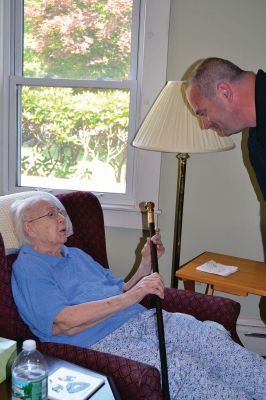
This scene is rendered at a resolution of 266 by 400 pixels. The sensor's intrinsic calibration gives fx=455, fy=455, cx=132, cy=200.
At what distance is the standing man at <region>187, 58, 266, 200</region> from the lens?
1.60 metres

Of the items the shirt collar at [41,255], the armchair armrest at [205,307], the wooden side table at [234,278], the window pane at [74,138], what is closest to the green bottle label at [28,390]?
the shirt collar at [41,255]

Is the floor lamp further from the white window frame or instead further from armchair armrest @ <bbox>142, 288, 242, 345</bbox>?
armchair armrest @ <bbox>142, 288, 242, 345</bbox>

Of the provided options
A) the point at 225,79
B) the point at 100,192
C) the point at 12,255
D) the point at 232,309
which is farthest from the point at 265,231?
the point at 12,255

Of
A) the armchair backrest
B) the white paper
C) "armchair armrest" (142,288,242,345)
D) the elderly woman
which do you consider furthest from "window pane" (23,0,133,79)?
the white paper

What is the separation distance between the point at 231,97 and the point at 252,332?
159cm

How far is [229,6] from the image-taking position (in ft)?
7.80

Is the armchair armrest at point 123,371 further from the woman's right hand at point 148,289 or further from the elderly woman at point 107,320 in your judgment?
the woman's right hand at point 148,289

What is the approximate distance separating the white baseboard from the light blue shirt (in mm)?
1104

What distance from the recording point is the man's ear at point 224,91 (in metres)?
1.63

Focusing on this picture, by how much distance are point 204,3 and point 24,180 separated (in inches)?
57.1

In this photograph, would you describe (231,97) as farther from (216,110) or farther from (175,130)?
(175,130)

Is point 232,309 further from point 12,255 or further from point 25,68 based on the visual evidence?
point 25,68

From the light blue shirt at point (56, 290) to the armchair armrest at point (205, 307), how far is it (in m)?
0.21

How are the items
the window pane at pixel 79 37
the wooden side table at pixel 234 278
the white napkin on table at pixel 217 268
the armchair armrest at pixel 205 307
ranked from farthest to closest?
the window pane at pixel 79 37, the white napkin on table at pixel 217 268, the wooden side table at pixel 234 278, the armchair armrest at pixel 205 307
